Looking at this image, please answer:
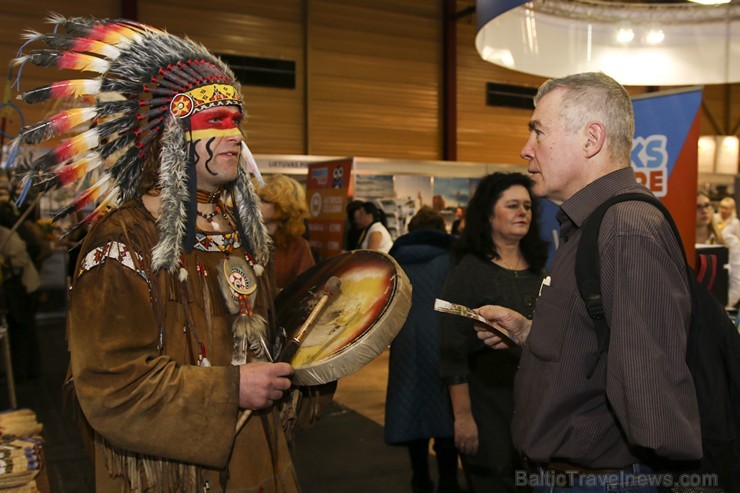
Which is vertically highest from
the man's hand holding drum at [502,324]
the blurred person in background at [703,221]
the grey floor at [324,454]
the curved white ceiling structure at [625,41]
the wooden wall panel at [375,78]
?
the wooden wall panel at [375,78]

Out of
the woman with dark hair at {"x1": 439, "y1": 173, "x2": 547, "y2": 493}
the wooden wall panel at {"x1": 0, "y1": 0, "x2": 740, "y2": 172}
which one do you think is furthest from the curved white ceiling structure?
the wooden wall panel at {"x1": 0, "y1": 0, "x2": 740, "y2": 172}

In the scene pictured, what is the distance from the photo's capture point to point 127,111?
5.37ft

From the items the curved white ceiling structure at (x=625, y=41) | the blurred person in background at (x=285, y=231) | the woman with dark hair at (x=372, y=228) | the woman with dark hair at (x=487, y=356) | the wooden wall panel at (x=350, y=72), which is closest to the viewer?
the woman with dark hair at (x=487, y=356)

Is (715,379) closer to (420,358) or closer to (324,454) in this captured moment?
(420,358)

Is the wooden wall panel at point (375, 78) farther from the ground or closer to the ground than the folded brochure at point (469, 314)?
farther from the ground

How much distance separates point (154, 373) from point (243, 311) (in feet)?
0.96

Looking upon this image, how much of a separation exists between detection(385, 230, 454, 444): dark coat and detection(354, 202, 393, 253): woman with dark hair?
2.13m

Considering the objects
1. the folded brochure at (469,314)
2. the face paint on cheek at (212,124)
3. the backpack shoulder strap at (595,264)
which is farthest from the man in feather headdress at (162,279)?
the backpack shoulder strap at (595,264)

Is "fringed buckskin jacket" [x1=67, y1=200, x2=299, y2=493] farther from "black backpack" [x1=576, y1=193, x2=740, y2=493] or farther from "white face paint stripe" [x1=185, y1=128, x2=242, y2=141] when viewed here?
"black backpack" [x1=576, y1=193, x2=740, y2=493]

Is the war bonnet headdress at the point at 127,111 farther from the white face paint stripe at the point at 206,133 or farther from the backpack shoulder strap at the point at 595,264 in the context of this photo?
the backpack shoulder strap at the point at 595,264

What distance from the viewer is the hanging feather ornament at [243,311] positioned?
1.61 meters

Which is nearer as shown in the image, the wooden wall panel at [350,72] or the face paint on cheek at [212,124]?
the face paint on cheek at [212,124]

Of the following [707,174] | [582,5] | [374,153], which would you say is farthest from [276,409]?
[707,174]

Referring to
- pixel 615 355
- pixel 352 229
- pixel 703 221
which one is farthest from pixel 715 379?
pixel 352 229
